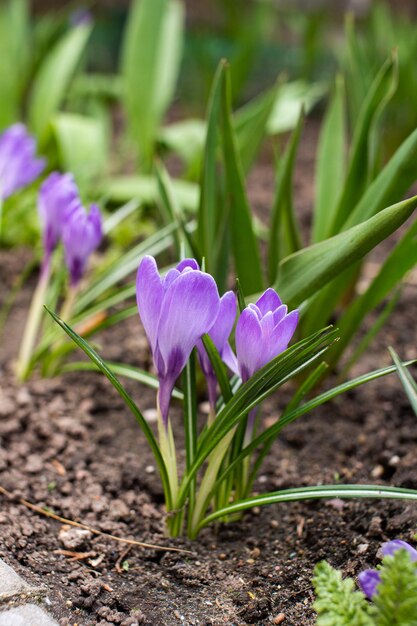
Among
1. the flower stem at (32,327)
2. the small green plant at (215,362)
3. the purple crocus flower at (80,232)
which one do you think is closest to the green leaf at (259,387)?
the small green plant at (215,362)

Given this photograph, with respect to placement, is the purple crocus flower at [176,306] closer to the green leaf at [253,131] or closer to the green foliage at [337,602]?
the green foliage at [337,602]

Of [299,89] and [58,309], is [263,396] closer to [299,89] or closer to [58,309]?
[58,309]

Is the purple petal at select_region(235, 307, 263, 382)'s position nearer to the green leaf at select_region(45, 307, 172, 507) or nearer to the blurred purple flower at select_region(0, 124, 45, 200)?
the green leaf at select_region(45, 307, 172, 507)

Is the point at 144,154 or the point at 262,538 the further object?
the point at 144,154

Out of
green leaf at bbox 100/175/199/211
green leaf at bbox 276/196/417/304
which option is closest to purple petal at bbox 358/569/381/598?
green leaf at bbox 276/196/417/304

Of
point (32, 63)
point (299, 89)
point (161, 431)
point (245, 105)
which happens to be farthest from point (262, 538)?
point (245, 105)

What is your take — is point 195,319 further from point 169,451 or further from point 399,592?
point 399,592
